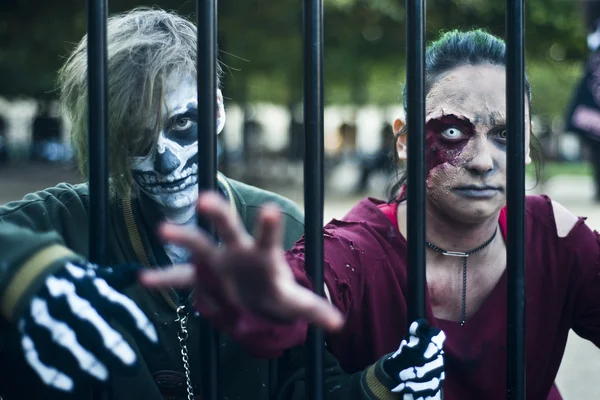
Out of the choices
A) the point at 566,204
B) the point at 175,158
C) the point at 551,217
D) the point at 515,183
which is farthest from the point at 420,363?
the point at 566,204

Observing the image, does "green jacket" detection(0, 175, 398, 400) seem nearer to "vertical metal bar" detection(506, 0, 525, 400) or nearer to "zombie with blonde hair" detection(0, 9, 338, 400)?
"zombie with blonde hair" detection(0, 9, 338, 400)

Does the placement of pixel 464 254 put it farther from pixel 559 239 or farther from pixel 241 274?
pixel 241 274

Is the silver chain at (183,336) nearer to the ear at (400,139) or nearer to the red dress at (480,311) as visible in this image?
the red dress at (480,311)

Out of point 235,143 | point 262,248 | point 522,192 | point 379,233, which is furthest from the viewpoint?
point 235,143

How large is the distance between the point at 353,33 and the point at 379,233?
1215cm

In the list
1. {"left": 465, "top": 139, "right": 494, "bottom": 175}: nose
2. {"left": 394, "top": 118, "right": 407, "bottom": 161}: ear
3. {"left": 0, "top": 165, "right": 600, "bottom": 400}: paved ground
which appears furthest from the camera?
{"left": 0, "top": 165, "right": 600, "bottom": 400}: paved ground

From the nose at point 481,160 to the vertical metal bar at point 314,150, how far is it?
610 millimetres

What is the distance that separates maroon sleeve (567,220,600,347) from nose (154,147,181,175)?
1.07 meters

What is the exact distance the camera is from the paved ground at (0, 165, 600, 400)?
12.7 ft

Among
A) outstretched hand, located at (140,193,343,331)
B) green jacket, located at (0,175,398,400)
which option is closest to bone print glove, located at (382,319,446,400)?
green jacket, located at (0,175,398,400)

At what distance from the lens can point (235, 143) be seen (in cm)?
3000

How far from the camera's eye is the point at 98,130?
1.42 metres

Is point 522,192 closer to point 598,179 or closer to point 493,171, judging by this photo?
point 493,171

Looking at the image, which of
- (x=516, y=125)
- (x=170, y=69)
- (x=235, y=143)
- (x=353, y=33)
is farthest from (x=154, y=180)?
(x=235, y=143)
